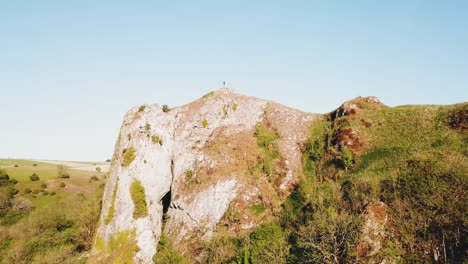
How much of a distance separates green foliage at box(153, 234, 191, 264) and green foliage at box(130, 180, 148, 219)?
5.47 metres

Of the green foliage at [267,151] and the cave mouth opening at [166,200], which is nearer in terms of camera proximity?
the green foliage at [267,151]

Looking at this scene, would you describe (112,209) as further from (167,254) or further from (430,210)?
(430,210)

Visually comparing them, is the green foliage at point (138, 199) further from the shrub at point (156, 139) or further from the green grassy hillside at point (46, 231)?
the green grassy hillside at point (46, 231)

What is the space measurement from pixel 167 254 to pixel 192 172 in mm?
15232

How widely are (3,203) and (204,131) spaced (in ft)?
224

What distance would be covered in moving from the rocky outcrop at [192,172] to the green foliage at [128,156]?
16 cm

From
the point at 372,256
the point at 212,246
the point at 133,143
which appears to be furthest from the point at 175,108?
the point at 372,256

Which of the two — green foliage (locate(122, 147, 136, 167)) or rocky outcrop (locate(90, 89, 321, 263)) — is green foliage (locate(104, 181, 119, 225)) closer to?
rocky outcrop (locate(90, 89, 321, 263))

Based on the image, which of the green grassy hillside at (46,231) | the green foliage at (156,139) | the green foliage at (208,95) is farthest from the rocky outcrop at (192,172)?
the green grassy hillside at (46,231)

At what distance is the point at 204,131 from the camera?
193 feet

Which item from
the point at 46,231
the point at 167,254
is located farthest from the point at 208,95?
the point at 46,231

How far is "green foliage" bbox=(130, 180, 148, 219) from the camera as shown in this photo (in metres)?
46.2

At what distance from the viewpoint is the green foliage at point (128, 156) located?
160 feet

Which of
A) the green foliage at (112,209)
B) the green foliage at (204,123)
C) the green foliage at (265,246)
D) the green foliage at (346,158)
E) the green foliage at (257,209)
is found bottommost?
the green foliage at (265,246)
